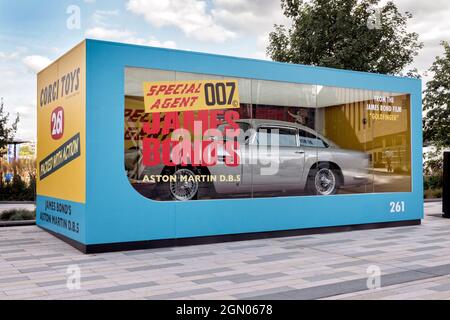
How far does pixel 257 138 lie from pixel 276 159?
0.58 metres

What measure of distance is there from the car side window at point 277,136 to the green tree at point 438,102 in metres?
18.7

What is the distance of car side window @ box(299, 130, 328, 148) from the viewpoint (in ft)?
31.2

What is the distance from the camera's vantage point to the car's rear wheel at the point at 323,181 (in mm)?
9602

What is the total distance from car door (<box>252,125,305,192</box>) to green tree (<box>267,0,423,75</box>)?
547 inches

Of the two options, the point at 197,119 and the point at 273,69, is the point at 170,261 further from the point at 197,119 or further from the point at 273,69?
the point at 273,69

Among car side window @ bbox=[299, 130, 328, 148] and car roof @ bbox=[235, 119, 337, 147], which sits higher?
car roof @ bbox=[235, 119, 337, 147]

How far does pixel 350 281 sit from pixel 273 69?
4.57 m

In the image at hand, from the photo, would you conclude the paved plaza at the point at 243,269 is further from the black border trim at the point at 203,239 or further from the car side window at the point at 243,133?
the car side window at the point at 243,133

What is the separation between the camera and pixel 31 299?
4.95 m

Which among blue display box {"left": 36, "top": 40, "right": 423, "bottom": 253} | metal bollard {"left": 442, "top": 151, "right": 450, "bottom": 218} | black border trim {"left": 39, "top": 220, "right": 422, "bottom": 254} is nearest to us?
blue display box {"left": 36, "top": 40, "right": 423, "bottom": 253}

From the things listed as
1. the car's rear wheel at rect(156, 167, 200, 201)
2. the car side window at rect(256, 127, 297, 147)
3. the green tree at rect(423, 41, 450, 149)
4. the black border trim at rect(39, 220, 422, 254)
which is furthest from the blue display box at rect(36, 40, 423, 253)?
the green tree at rect(423, 41, 450, 149)

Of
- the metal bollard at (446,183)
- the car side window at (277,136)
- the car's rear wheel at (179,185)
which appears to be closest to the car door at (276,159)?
the car side window at (277,136)

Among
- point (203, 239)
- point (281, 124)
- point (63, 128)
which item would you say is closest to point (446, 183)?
point (281, 124)

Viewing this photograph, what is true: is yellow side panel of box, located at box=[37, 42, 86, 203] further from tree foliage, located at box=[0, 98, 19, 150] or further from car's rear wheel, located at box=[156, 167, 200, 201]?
tree foliage, located at box=[0, 98, 19, 150]
